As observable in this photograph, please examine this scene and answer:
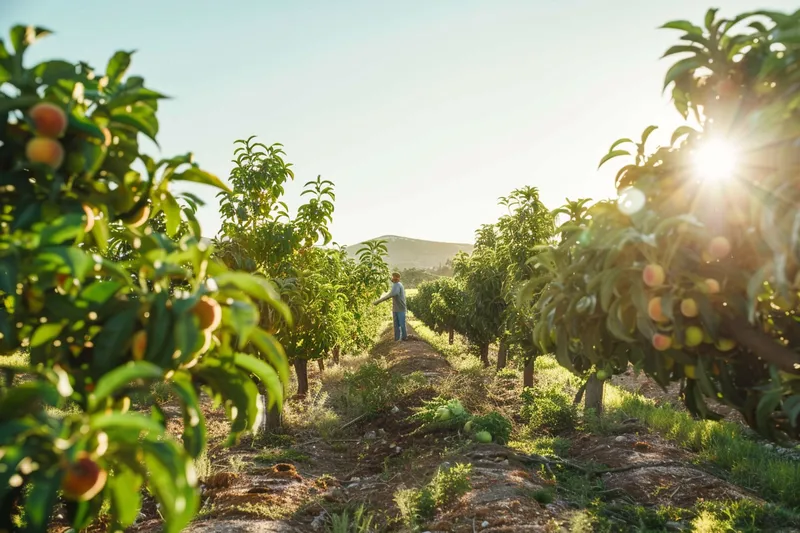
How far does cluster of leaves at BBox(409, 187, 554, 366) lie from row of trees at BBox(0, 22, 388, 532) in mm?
1347

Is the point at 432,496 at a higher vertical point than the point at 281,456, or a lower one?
higher

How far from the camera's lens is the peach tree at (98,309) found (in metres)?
1.04

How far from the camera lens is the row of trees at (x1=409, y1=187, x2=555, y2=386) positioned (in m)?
→ 9.30

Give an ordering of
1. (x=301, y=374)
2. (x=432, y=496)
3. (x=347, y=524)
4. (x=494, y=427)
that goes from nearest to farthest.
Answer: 1. (x=347, y=524)
2. (x=432, y=496)
3. (x=494, y=427)
4. (x=301, y=374)

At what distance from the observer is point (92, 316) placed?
1.38 meters

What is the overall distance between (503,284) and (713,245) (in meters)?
9.72

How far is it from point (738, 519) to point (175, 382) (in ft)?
15.5

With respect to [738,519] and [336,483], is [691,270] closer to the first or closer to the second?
[738,519]

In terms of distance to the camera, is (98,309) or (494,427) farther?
(494,427)

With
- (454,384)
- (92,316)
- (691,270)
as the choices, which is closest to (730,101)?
(691,270)

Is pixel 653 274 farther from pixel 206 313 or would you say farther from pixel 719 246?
pixel 206 313

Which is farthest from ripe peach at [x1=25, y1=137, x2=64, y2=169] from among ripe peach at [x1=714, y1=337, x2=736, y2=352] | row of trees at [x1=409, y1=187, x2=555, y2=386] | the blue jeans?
the blue jeans

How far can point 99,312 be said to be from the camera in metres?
1.38

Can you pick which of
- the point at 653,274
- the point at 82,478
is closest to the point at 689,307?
the point at 653,274
